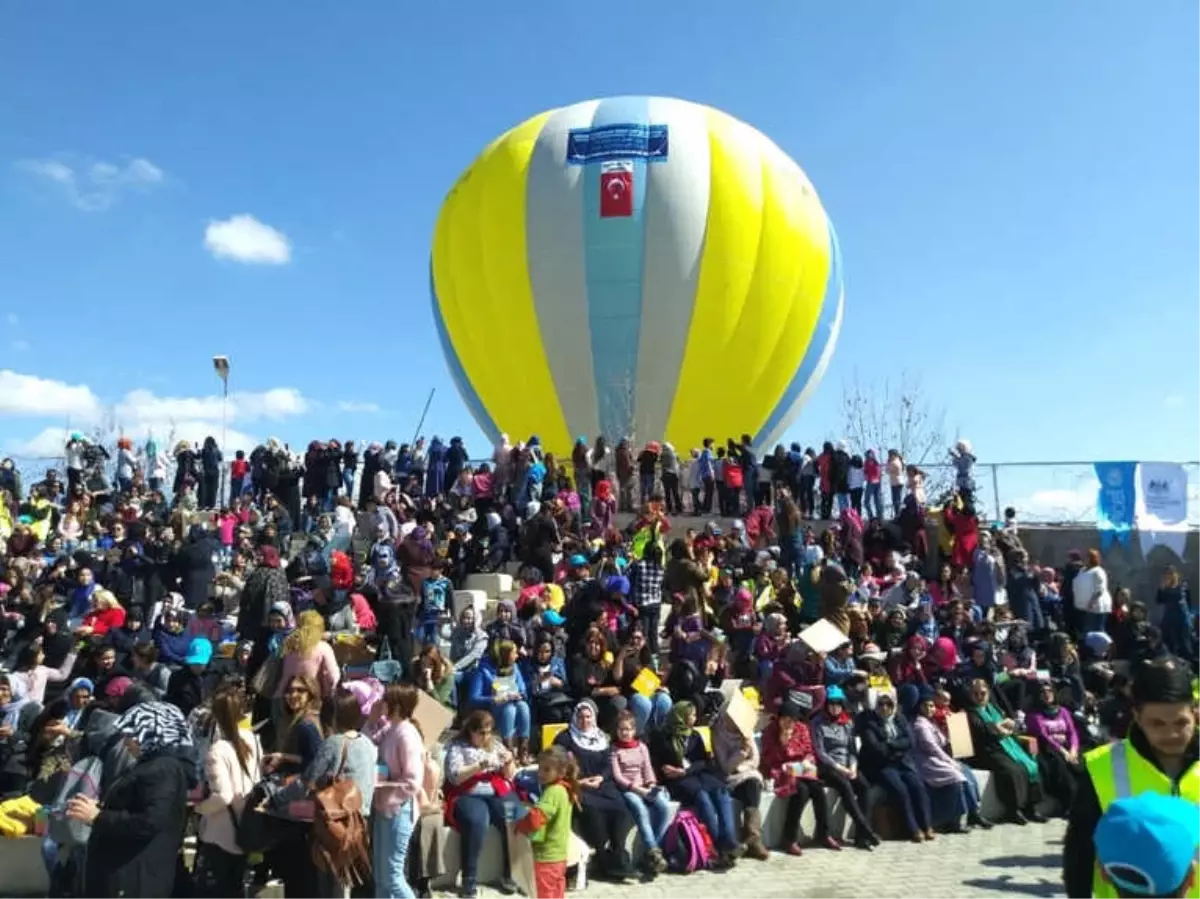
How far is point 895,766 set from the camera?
8336 mm

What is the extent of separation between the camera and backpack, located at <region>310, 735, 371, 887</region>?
4.89 m

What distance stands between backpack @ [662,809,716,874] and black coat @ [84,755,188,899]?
3.83 meters

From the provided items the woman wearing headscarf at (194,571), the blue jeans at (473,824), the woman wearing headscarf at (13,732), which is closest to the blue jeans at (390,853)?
the blue jeans at (473,824)

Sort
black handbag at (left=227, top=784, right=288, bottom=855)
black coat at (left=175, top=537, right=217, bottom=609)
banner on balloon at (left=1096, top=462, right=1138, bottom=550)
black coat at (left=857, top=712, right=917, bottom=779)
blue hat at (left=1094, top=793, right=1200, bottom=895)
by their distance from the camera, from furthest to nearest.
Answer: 1. banner on balloon at (left=1096, top=462, right=1138, bottom=550)
2. black coat at (left=175, top=537, right=217, bottom=609)
3. black coat at (left=857, top=712, right=917, bottom=779)
4. black handbag at (left=227, top=784, right=288, bottom=855)
5. blue hat at (left=1094, top=793, right=1200, bottom=895)

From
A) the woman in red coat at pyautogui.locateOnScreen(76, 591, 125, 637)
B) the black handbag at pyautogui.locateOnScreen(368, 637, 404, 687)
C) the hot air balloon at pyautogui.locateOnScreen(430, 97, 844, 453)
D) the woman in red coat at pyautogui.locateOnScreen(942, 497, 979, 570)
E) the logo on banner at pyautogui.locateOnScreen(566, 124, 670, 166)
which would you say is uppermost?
the logo on banner at pyautogui.locateOnScreen(566, 124, 670, 166)

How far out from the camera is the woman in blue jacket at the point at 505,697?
26.4 feet

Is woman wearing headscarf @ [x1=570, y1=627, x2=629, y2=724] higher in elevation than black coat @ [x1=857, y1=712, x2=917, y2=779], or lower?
higher

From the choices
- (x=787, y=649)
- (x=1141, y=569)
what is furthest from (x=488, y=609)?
(x=1141, y=569)

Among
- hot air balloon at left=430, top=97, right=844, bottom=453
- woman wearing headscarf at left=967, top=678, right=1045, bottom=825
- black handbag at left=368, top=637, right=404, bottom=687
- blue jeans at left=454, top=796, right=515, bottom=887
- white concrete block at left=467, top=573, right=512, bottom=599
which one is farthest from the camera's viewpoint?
hot air balloon at left=430, top=97, right=844, bottom=453

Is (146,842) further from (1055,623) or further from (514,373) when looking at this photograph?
(514,373)

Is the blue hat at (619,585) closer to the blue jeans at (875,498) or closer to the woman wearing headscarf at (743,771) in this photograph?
the woman wearing headscarf at (743,771)

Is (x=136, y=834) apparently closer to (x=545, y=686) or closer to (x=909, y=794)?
(x=545, y=686)

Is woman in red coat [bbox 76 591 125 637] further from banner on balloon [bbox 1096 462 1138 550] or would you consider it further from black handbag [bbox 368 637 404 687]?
banner on balloon [bbox 1096 462 1138 550]

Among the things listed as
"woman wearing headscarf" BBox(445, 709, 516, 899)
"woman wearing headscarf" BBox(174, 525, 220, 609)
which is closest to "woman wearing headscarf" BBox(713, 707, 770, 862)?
"woman wearing headscarf" BBox(445, 709, 516, 899)
